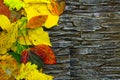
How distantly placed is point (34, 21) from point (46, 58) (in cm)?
12

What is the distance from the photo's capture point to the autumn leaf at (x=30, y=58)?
1.25 m

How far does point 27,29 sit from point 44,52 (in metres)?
0.09

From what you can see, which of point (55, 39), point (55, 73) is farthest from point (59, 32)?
point (55, 73)

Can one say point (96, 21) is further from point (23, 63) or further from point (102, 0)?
point (23, 63)

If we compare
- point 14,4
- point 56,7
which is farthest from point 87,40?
point 14,4

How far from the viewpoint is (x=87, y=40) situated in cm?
130

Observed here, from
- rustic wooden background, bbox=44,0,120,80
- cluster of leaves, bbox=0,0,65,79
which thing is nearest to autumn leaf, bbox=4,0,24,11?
cluster of leaves, bbox=0,0,65,79

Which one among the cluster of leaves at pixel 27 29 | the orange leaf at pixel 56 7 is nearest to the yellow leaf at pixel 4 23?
the cluster of leaves at pixel 27 29

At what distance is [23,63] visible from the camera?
1250mm

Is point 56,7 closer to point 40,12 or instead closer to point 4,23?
point 40,12

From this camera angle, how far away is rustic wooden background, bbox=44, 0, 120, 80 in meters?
1.29

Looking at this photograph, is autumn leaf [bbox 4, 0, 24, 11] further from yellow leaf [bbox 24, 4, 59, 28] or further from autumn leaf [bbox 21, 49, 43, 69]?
autumn leaf [bbox 21, 49, 43, 69]

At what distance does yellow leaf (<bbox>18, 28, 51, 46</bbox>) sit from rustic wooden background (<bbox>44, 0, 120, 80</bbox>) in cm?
4

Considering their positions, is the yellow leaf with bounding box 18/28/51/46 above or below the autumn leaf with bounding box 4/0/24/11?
below
